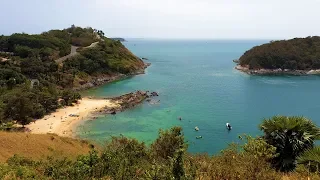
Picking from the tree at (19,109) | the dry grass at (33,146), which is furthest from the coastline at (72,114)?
→ the dry grass at (33,146)

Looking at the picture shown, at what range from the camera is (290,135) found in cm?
1240

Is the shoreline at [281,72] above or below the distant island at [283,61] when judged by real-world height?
below

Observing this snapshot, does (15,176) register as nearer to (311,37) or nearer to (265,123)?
(265,123)

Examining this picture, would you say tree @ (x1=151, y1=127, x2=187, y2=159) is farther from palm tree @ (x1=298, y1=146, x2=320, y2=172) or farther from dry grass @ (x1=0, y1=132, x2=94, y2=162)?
palm tree @ (x1=298, y1=146, x2=320, y2=172)

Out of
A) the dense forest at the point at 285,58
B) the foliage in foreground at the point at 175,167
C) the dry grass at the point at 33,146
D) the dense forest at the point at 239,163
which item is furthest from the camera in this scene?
the dense forest at the point at 285,58

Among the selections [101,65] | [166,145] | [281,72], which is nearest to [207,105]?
[166,145]

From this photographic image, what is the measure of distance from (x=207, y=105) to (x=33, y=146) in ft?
125

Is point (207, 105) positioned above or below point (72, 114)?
above

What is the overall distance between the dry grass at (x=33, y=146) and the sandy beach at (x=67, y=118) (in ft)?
48.4

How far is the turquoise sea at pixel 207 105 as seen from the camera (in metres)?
40.1

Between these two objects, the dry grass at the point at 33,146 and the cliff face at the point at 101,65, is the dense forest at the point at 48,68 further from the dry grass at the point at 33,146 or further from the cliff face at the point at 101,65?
the dry grass at the point at 33,146

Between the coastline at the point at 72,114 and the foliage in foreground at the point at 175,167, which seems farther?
the coastline at the point at 72,114

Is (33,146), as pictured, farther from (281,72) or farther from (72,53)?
(281,72)

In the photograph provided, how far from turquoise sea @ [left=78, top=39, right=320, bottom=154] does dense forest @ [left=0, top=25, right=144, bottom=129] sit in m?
6.99
